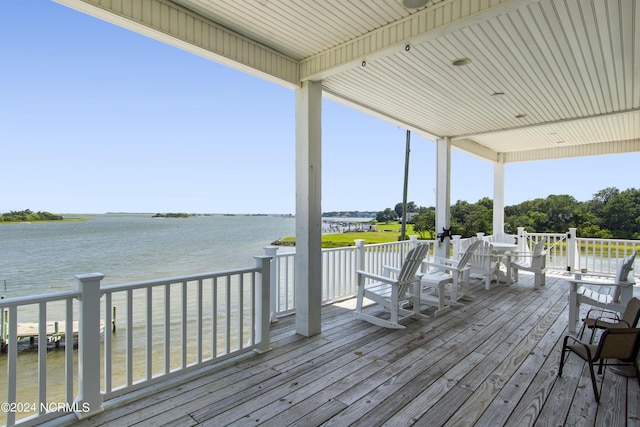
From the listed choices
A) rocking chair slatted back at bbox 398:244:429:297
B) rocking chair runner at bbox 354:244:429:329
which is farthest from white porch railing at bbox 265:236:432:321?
rocking chair slatted back at bbox 398:244:429:297

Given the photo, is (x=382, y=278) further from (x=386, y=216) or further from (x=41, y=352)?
(x=386, y=216)

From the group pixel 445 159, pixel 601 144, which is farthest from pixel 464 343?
pixel 601 144

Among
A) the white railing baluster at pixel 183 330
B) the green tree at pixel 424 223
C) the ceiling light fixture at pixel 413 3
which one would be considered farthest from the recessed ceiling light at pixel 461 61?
the green tree at pixel 424 223

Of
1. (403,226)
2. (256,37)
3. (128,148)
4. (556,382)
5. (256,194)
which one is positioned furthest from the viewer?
(256,194)

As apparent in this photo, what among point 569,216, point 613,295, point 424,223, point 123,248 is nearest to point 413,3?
point 613,295

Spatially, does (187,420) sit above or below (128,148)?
below

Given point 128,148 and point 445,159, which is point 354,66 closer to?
point 445,159

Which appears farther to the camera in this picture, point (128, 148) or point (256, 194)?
point (256, 194)

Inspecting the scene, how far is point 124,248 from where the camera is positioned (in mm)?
34438

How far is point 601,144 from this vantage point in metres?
7.59

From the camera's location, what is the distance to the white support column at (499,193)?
902 centimetres

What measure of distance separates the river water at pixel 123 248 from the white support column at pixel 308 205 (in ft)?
31.7

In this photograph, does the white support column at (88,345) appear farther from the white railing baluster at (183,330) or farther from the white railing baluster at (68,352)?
the white railing baluster at (183,330)

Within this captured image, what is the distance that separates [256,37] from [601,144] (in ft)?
27.4
